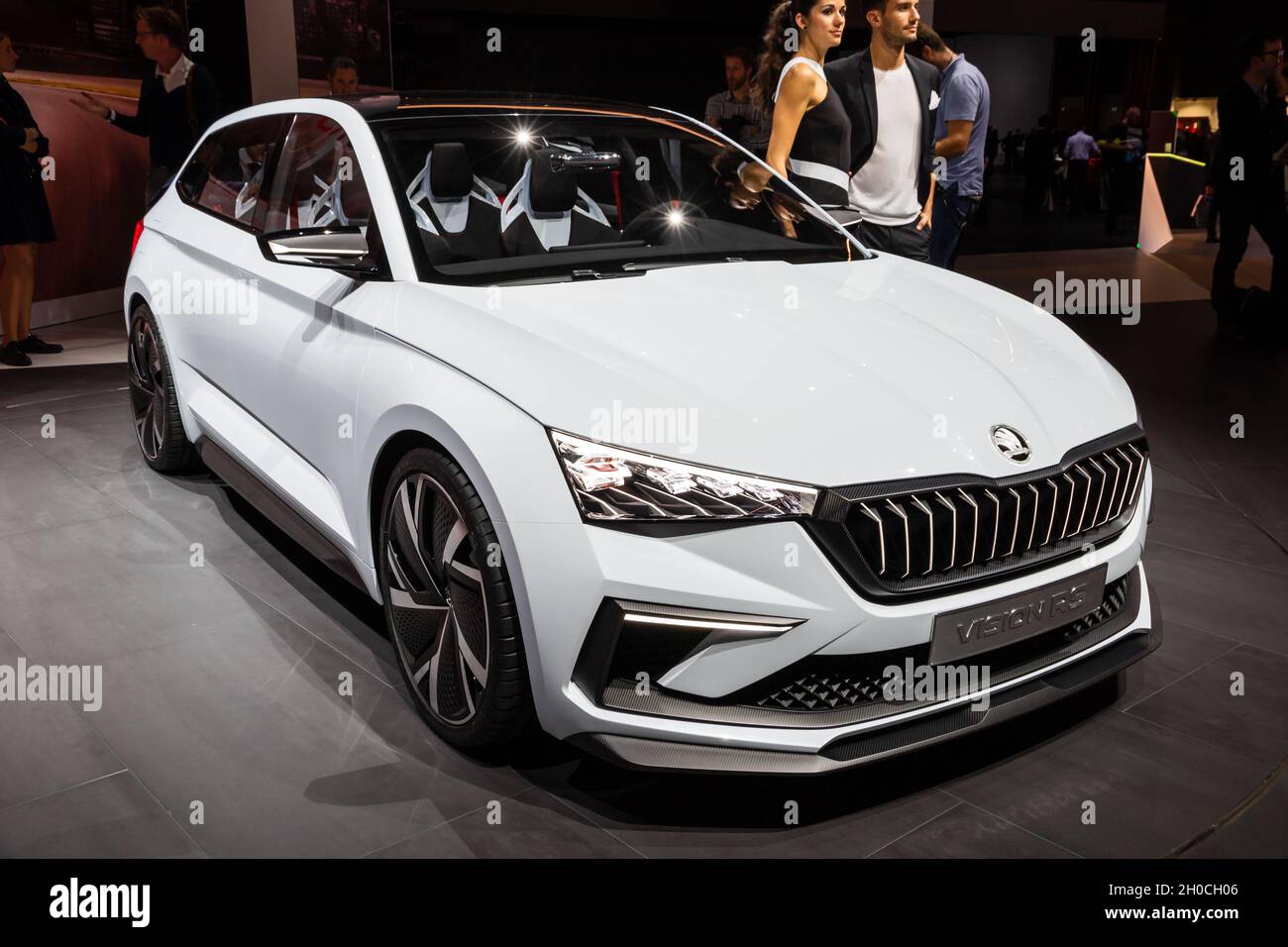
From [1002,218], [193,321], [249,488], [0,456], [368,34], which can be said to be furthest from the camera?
[1002,218]

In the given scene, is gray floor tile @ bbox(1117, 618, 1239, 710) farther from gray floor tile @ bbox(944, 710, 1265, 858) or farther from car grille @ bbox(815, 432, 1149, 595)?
car grille @ bbox(815, 432, 1149, 595)

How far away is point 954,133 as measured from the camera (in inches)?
202

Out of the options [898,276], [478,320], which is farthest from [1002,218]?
[478,320]

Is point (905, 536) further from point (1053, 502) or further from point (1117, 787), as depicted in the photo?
point (1117, 787)

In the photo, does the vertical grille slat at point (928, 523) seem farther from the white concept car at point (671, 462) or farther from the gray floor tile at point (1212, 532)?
the gray floor tile at point (1212, 532)

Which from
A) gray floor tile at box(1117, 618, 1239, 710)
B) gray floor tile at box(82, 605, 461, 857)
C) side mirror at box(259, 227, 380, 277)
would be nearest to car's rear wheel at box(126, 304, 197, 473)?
gray floor tile at box(82, 605, 461, 857)

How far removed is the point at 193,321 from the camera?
3.69m

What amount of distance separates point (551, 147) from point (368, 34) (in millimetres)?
7388

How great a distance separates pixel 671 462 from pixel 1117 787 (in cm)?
124

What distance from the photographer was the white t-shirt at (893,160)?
4.12 meters

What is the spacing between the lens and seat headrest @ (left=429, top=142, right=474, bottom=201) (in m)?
2.84
